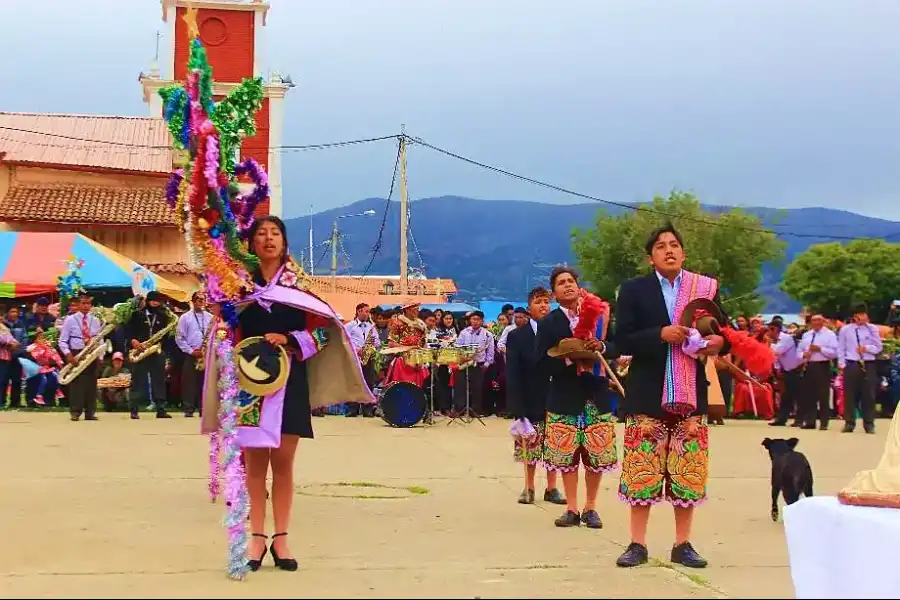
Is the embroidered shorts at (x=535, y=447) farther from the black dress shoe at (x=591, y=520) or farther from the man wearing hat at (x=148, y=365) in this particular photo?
the man wearing hat at (x=148, y=365)

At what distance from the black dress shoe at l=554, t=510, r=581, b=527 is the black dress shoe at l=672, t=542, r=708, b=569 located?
5.06ft

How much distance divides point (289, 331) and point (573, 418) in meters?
2.88

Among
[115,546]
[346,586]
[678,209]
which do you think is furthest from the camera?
[678,209]

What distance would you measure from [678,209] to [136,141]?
3108 cm

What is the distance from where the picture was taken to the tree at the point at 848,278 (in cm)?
6375

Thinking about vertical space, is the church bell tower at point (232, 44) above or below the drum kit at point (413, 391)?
above

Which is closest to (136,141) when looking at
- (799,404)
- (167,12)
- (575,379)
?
(167,12)

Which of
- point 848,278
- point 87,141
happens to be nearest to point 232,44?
point 87,141

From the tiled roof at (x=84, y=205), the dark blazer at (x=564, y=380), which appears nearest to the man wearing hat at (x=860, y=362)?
the dark blazer at (x=564, y=380)

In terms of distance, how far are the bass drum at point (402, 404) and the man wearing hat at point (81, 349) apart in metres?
4.35

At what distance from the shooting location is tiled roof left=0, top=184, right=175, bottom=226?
1288 inches

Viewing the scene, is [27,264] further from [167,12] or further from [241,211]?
[167,12]

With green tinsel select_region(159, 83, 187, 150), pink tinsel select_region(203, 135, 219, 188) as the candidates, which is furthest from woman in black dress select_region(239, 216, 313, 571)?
green tinsel select_region(159, 83, 187, 150)

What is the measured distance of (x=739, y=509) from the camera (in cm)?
953
